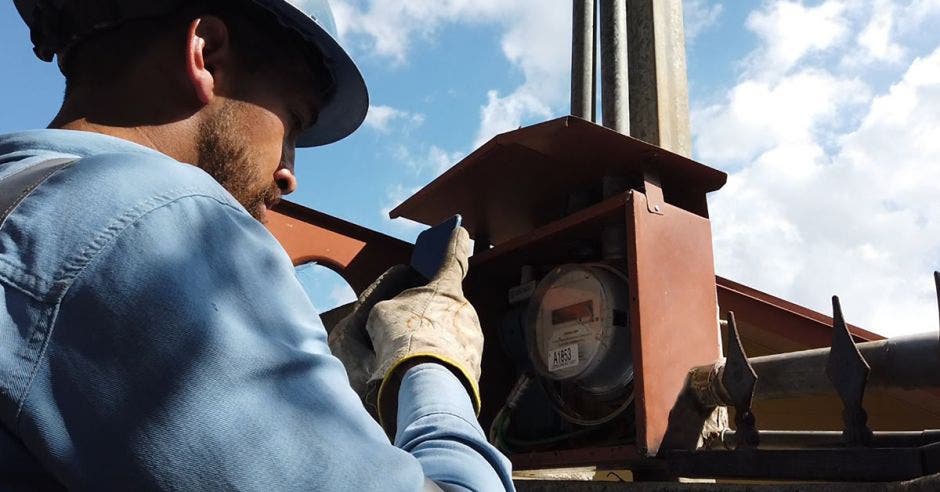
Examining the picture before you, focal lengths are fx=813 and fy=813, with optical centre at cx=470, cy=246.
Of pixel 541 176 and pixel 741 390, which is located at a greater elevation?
pixel 541 176

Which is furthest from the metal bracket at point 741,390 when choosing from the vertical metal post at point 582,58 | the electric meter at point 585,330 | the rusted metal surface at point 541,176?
A: the vertical metal post at point 582,58

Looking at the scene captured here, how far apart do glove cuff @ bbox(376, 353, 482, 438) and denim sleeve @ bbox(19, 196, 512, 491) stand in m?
0.58

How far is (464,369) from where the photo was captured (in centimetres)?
138

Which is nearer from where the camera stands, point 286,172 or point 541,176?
point 286,172

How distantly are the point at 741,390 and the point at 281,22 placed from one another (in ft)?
3.75

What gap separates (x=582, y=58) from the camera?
4938 mm

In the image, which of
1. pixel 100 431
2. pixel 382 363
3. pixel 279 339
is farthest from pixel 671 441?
pixel 100 431

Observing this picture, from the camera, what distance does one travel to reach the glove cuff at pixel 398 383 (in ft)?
4.53

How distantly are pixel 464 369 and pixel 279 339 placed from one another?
2.11ft

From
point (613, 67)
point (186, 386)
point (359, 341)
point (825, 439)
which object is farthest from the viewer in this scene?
point (613, 67)

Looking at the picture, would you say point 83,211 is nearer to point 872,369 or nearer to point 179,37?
point 179,37

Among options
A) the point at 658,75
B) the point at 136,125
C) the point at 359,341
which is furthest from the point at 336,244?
the point at 658,75

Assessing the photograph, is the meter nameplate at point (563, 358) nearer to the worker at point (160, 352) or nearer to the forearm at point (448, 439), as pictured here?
the forearm at point (448, 439)

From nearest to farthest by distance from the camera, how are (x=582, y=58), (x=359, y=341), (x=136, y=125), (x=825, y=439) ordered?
(x=136, y=125) → (x=825, y=439) → (x=359, y=341) → (x=582, y=58)
